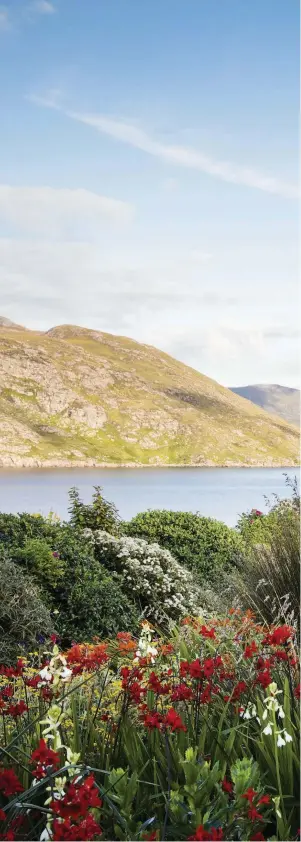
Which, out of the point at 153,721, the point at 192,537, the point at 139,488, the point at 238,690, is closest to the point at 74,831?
the point at 153,721

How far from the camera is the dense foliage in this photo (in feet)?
4.67

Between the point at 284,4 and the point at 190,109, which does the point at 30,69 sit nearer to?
the point at 190,109

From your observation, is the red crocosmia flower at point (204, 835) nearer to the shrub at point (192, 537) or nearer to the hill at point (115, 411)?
the shrub at point (192, 537)

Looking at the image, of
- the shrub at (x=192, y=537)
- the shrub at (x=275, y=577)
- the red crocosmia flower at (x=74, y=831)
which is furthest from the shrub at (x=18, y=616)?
the shrub at (x=192, y=537)

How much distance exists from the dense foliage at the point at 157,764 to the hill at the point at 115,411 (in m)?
25.9

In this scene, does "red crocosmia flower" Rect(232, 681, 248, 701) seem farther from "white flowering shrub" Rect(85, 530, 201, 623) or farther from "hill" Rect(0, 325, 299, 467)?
"hill" Rect(0, 325, 299, 467)

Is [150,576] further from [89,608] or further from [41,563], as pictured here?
[41,563]

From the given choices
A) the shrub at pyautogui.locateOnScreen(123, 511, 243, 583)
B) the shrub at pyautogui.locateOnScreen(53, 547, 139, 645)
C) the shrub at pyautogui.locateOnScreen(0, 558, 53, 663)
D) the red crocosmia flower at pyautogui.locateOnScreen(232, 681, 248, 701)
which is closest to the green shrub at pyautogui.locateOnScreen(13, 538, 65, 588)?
the shrub at pyautogui.locateOnScreen(53, 547, 139, 645)

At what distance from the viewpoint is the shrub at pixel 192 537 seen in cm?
743

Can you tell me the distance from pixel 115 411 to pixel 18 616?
119 feet

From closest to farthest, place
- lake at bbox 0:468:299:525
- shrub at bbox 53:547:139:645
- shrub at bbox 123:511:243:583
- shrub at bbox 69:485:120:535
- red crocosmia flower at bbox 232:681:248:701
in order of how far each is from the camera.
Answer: red crocosmia flower at bbox 232:681:248:701 → shrub at bbox 53:547:139:645 → shrub at bbox 69:485:120:535 → shrub at bbox 123:511:243:583 → lake at bbox 0:468:299:525

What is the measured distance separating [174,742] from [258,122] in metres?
2.78

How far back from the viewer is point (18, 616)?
425 centimetres

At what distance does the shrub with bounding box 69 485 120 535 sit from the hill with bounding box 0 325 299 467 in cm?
2117
